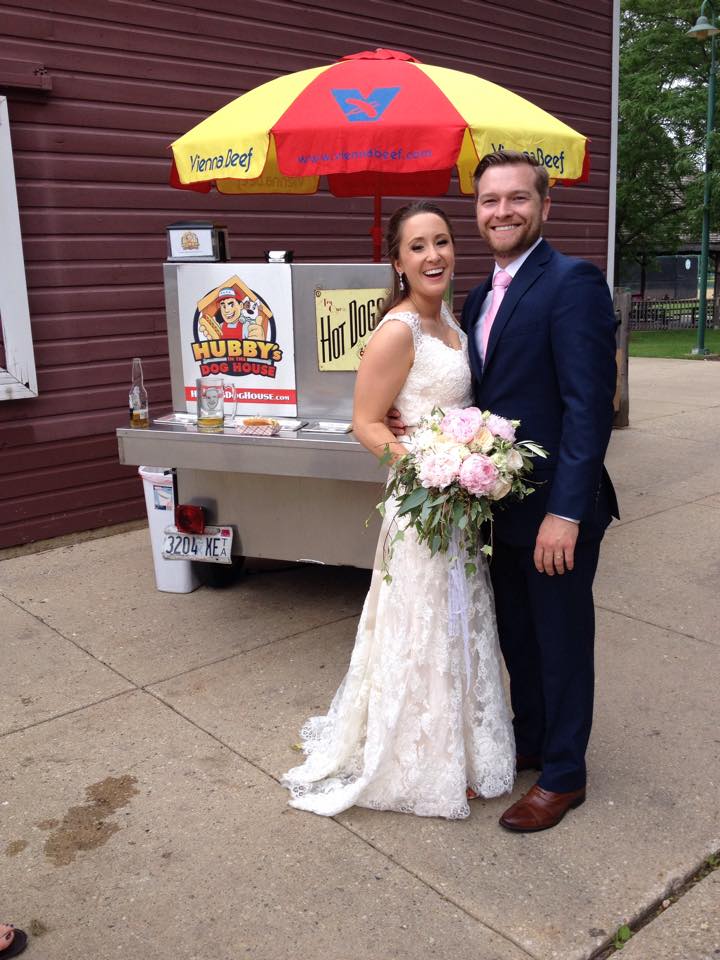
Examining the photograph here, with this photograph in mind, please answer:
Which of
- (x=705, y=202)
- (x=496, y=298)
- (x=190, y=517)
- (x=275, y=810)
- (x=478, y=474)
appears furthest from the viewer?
(x=705, y=202)

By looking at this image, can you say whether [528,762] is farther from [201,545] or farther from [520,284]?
[201,545]

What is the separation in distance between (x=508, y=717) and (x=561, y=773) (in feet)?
0.84

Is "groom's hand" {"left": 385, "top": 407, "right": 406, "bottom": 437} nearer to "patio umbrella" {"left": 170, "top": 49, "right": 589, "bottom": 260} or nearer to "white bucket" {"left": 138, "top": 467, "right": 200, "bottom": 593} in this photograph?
"patio umbrella" {"left": 170, "top": 49, "right": 589, "bottom": 260}

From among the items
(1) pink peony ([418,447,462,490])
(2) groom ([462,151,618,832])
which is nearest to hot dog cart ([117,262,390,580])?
(2) groom ([462,151,618,832])

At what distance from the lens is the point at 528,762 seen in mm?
3299

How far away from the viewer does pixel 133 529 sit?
6.38 metres

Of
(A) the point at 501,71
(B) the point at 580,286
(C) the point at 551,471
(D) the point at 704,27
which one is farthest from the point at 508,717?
(D) the point at 704,27

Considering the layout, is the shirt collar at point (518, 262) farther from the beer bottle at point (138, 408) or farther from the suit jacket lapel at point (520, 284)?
the beer bottle at point (138, 408)

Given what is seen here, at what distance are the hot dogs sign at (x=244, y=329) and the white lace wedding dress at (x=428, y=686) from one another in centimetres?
165

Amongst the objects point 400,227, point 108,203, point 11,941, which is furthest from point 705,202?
point 11,941

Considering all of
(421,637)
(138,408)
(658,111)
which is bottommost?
(421,637)

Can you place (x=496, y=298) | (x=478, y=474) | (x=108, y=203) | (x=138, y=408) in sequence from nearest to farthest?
(x=478, y=474), (x=496, y=298), (x=138, y=408), (x=108, y=203)

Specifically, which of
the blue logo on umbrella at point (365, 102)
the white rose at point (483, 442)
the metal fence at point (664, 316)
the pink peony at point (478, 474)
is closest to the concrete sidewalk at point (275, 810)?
the pink peony at point (478, 474)

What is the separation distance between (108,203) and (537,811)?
4767 millimetres
